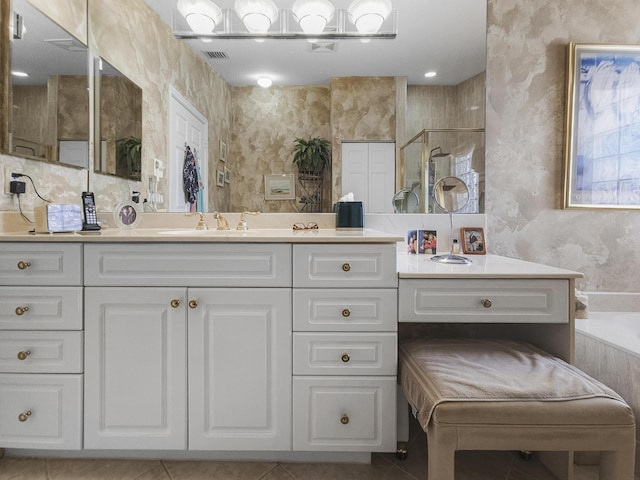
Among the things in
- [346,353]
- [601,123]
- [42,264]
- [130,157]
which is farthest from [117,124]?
[601,123]

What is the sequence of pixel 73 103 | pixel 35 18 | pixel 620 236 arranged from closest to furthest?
1. pixel 35 18
2. pixel 73 103
3. pixel 620 236

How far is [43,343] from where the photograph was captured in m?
1.35

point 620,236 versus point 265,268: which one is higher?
point 620,236

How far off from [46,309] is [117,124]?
1.08m

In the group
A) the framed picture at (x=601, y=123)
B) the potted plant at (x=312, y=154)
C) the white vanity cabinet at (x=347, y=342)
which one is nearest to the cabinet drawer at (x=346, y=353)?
the white vanity cabinet at (x=347, y=342)

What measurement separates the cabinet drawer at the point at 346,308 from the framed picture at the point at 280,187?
0.72 meters

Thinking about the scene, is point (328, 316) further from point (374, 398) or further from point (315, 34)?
point (315, 34)

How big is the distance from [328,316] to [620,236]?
71.7 inches

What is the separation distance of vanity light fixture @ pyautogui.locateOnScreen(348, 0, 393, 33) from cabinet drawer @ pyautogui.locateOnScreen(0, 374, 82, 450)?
2085mm

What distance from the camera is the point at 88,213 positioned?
5.42ft

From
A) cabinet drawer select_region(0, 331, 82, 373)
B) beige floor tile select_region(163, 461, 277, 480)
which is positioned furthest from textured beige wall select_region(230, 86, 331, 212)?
beige floor tile select_region(163, 461, 277, 480)

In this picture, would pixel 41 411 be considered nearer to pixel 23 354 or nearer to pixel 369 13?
pixel 23 354

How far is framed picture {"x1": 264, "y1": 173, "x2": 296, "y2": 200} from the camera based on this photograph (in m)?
1.89

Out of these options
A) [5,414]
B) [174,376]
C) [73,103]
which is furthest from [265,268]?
[73,103]
